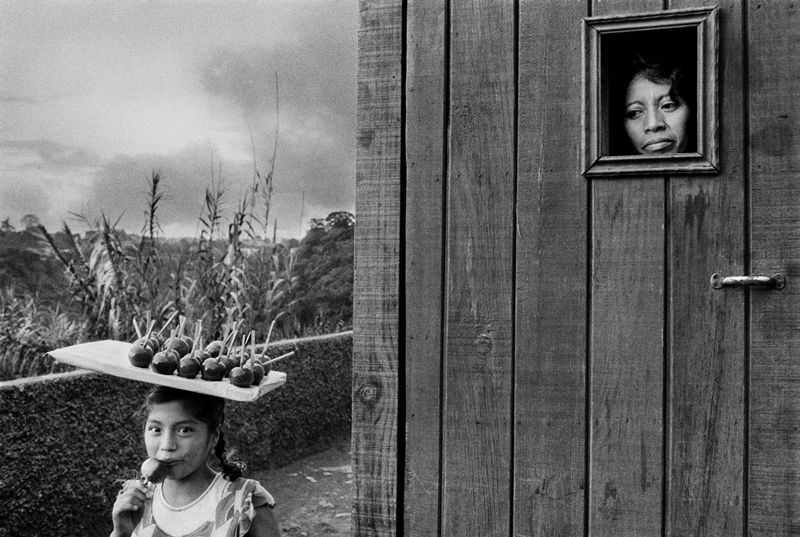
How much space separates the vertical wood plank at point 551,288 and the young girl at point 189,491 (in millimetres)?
740

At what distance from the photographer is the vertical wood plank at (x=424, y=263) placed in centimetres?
247

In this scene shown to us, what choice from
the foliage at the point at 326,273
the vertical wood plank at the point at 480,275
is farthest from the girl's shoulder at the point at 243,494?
the foliage at the point at 326,273

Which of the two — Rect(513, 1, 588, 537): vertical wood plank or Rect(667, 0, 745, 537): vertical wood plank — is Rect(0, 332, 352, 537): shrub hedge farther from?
Rect(667, 0, 745, 537): vertical wood plank

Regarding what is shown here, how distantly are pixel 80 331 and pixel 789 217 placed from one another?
4565 mm

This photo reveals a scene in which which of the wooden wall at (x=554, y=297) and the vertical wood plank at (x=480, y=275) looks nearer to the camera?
the wooden wall at (x=554, y=297)

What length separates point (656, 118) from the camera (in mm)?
2418

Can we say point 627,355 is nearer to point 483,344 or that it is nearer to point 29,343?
point 483,344

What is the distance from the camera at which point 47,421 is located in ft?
13.6

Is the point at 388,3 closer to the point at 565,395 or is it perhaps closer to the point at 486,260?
the point at 486,260

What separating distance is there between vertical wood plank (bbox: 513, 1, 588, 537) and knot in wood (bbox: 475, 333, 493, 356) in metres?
0.08

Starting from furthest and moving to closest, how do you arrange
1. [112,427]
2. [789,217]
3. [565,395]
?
[112,427], [565,395], [789,217]

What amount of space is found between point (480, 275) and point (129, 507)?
116cm

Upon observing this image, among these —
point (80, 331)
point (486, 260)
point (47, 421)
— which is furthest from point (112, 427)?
point (486, 260)

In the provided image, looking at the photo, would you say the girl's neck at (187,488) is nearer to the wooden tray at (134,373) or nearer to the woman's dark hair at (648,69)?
the wooden tray at (134,373)
